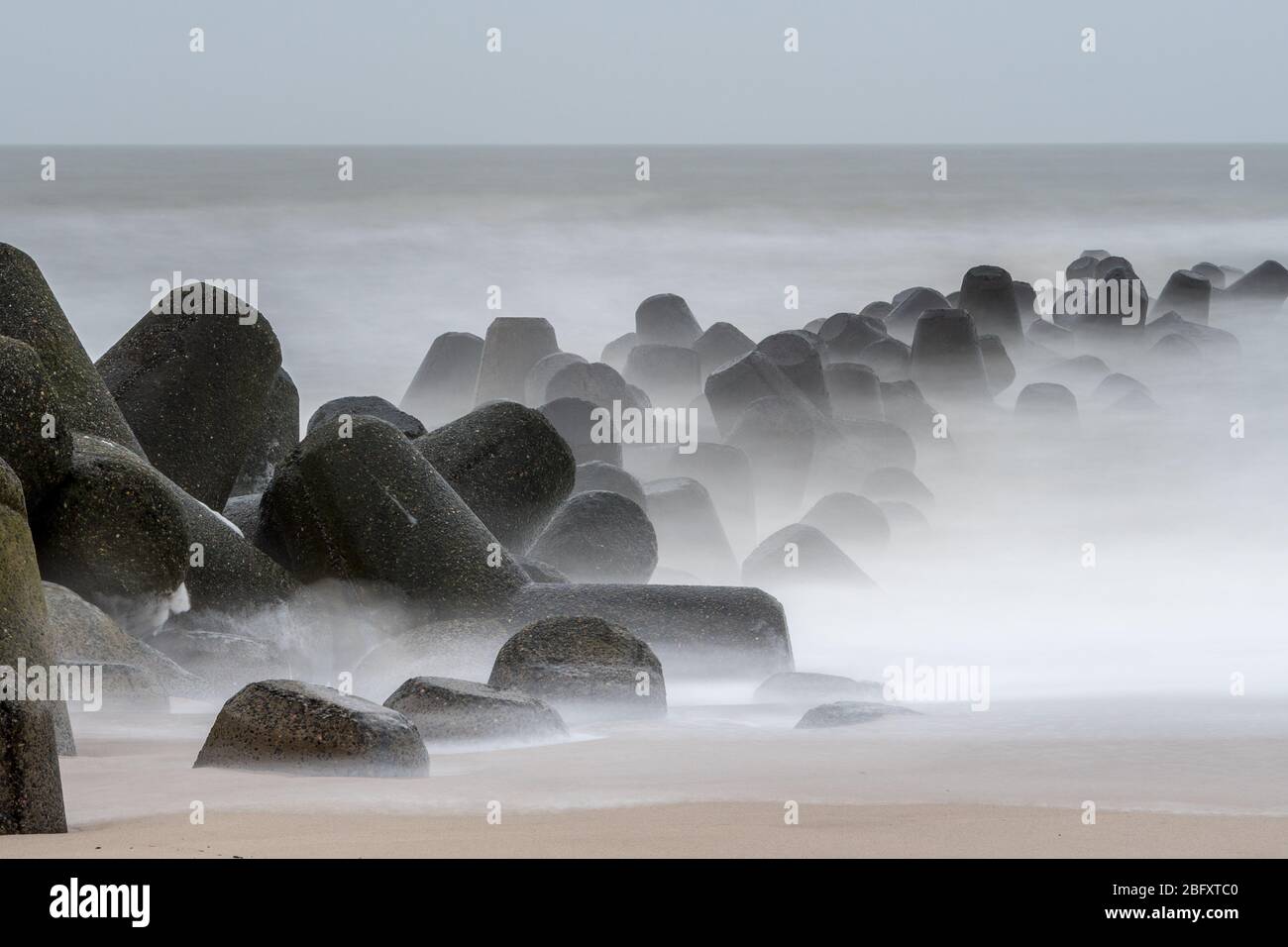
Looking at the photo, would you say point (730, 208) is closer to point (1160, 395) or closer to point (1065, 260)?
point (1065, 260)

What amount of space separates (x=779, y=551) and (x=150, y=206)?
1620 cm

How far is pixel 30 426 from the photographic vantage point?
5238 mm

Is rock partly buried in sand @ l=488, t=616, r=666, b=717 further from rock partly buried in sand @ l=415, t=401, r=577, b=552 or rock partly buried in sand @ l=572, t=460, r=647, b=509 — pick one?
rock partly buried in sand @ l=572, t=460, r=647, b=509

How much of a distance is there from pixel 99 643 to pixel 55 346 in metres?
1.88

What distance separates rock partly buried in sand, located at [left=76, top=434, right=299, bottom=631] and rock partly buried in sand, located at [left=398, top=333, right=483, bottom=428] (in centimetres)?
594

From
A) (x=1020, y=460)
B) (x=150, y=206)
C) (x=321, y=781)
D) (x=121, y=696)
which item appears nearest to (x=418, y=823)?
(x=321, y=781)

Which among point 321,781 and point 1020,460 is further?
point 1020,460

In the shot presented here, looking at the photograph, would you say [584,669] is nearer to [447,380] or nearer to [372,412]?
[372,412]

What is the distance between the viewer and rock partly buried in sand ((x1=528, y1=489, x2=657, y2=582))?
7.36 metres

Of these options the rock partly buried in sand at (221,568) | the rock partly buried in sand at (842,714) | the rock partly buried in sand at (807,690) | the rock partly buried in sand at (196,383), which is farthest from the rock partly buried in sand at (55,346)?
the rock partly buried in sand at (842,714)

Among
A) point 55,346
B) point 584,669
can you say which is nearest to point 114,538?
point 55,346

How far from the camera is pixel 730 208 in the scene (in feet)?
84.4

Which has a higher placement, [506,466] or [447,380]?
[447,380]

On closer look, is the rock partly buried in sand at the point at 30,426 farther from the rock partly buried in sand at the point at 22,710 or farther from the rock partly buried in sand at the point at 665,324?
the rock partly buried in sand at the point at 665,324
